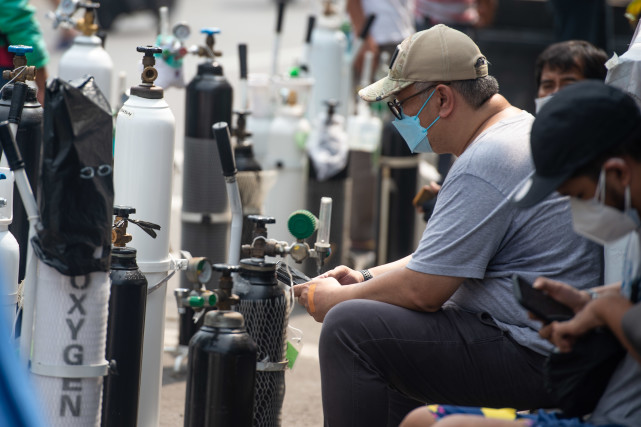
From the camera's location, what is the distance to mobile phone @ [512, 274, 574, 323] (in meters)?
2.27

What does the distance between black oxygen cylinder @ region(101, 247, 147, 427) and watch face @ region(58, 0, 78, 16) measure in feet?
7.11

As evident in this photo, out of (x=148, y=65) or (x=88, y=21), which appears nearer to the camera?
(x=148, y=65)

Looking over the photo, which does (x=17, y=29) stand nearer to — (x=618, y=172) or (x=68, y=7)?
(x=68, y=7)

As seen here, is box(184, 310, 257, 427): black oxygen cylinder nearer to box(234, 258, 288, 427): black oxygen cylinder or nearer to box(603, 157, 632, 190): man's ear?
box(234, 258, 288, 427): black oxygen cylinder

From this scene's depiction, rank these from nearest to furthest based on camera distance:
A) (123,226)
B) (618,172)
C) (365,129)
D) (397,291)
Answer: (618,172)
(397,291)
(123,226)
(365,129)

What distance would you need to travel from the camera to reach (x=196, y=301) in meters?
2.85

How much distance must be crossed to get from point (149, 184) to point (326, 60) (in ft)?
10.7

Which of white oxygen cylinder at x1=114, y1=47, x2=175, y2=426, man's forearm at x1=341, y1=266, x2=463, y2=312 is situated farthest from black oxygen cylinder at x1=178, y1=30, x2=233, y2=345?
man's forearm at x1=341, y1=266, x2=463, y2=312

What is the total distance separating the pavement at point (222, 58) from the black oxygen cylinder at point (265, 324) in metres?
0.69

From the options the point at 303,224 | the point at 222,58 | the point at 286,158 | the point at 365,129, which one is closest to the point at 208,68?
the point at 286,158

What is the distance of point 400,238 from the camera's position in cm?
570

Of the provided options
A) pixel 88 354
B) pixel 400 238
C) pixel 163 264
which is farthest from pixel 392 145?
pixel 88 354

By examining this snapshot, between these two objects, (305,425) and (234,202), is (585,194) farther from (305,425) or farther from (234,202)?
(305,425)

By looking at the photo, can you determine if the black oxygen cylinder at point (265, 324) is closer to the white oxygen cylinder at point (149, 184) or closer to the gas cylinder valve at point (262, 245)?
the gas cylinder valve at point (262, 245)
